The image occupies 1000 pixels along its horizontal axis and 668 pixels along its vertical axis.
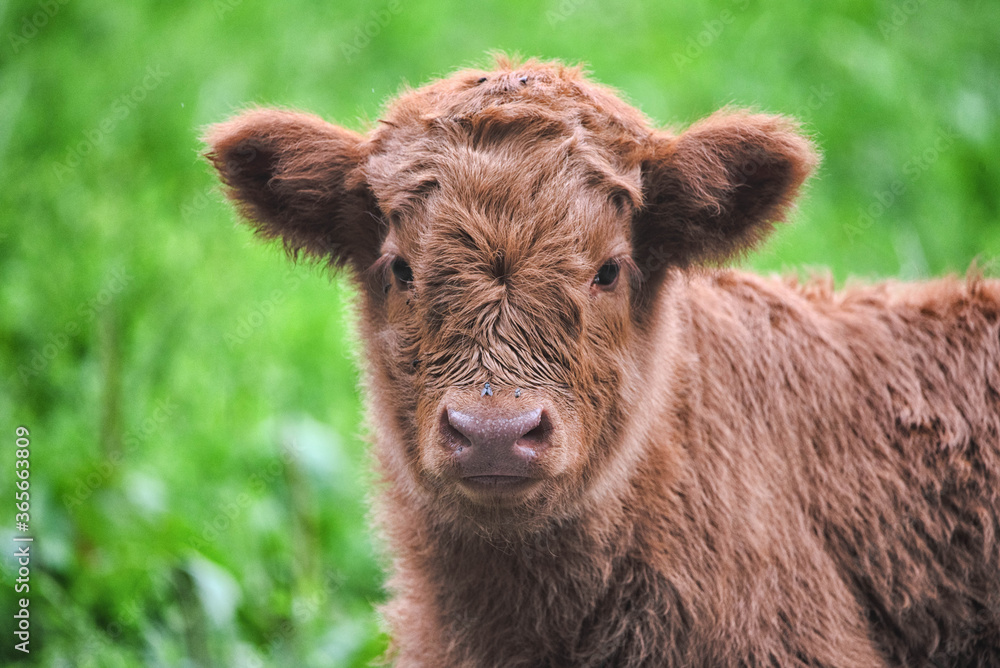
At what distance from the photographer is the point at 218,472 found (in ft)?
23.8

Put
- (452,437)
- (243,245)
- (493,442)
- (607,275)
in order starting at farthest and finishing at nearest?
1. (243,245)
2. (607,275)
3. (452,437)
4. (493,442)

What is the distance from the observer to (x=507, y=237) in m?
3.99

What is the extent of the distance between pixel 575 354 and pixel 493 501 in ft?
2.05

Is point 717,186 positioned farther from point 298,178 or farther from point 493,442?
point 298,178

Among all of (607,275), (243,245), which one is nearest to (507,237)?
(607,275)

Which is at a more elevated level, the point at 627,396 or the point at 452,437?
the point at 627,396

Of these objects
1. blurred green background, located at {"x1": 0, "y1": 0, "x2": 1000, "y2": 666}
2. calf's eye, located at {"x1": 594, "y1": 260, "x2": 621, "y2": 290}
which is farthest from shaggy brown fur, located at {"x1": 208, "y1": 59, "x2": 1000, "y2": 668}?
blurred green background, located at {"x1": 0, "y1": 0, "x2": 1000, "y2": 666}

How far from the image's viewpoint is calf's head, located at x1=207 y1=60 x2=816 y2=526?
3885 mm

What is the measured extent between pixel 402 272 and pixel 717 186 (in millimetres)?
1301

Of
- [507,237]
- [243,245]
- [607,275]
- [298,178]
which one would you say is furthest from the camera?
[243,245]

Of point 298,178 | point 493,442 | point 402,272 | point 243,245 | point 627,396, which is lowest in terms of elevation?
point 493,442

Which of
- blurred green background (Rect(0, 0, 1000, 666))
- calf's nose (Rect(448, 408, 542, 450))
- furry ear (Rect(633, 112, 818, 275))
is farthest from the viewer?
blurred green background (Rect(0, 0, 1000, 666))

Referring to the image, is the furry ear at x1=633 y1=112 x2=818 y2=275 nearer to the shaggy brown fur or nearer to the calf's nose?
the shaggy brown fur

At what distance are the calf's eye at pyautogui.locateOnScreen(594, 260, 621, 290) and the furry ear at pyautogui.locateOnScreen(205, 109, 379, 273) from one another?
1.00 metres
